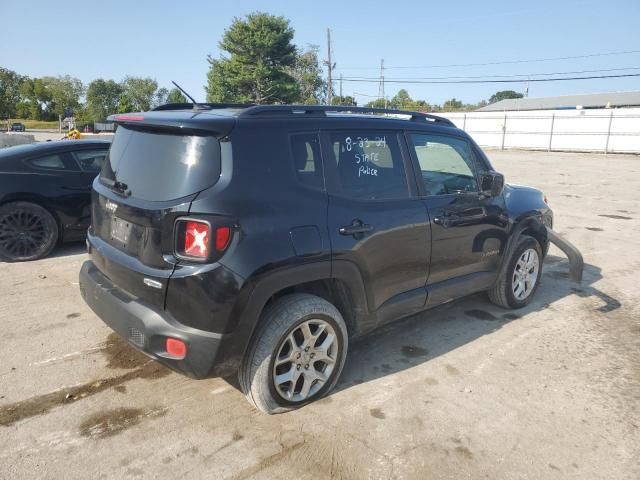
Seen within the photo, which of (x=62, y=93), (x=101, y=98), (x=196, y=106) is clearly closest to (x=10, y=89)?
(x=62, y=93)

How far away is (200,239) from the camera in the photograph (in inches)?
97.8

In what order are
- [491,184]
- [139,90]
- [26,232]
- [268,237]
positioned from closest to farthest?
1. [268,237]
2. [491,184]
3. [26,232]
4. [139,90]

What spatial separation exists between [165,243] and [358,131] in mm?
1500

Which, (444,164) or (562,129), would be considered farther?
(562,129)

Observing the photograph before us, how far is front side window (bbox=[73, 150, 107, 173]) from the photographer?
245 inches

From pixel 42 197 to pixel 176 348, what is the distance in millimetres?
4395

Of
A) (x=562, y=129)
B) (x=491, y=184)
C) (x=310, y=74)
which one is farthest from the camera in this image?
(x=310, y=74)

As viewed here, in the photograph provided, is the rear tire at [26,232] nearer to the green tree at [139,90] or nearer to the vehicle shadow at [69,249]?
the vehicle shadow at [69,249]

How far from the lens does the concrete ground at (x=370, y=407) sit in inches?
100

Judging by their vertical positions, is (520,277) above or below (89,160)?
below

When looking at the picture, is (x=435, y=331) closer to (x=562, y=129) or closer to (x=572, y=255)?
(x=572, y=255)

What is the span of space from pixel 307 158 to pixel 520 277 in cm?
288

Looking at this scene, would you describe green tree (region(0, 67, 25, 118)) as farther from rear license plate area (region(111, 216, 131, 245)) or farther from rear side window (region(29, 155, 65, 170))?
rear license plate area (region(111, 216, 131, 245))

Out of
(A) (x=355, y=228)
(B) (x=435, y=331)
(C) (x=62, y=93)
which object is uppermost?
(C) (x=62, y=93)
